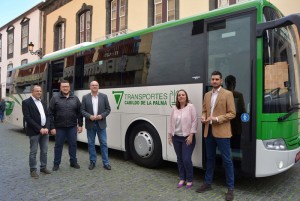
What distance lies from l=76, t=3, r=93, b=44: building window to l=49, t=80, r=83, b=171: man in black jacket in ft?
42.6

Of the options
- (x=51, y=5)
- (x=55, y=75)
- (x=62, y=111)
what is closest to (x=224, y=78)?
(x=62, y=111)

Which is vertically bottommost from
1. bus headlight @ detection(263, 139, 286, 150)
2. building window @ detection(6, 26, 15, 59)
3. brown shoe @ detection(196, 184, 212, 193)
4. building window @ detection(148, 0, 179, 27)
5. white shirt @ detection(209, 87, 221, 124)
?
brown shoe @ detection(196, 184, 212, 193)

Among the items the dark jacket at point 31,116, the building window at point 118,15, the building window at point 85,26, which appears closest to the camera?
the dark jacket at point 31,116

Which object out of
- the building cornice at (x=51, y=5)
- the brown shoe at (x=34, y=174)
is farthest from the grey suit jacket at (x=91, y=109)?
the building cornice at (x=51, y=5)

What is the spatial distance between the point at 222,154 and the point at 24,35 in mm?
26766

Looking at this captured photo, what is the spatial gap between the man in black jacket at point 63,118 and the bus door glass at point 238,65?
9.86 ft

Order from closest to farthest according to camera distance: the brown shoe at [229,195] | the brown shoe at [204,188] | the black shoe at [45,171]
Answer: the brown shoe at [229,195], the brown shoe at [204,188], the black shoe at [45,171]

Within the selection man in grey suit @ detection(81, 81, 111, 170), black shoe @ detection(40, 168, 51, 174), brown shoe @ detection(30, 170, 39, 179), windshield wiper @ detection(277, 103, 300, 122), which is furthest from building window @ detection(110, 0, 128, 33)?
windshield wiper @ detection(277, 103, 300, 122)

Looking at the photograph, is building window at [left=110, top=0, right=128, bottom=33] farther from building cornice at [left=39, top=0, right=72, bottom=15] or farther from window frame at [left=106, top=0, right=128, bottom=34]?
building cornice at [left=39, top=0, right=72, bottom=15]

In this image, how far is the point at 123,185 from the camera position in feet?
16.6

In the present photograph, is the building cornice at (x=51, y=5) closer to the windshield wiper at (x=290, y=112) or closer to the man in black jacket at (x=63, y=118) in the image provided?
the man in black jacket at (x=63, y=118)

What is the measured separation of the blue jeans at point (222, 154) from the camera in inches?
171

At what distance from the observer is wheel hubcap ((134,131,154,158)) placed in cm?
603

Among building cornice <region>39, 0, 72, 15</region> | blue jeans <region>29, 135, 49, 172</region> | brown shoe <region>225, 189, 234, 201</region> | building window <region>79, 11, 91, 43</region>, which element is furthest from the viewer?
building cornice <region>39, 0, 72, 15</region>
